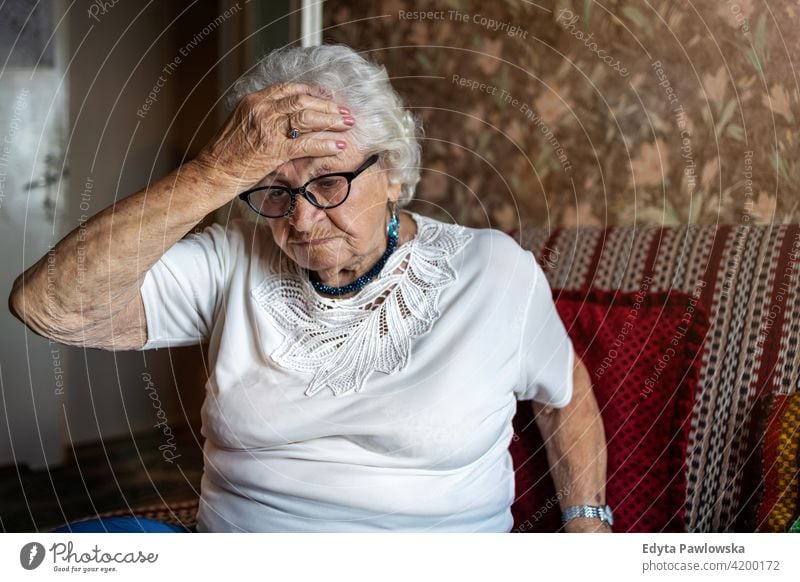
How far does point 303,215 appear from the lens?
2.98 ft

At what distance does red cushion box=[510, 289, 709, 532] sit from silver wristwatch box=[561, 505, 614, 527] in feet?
0.07

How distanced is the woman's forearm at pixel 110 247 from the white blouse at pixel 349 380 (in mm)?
98

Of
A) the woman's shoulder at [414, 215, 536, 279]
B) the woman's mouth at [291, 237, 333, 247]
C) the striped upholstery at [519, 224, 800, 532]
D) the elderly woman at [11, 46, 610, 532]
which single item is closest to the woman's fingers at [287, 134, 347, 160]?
the elderly woman at [11, 46, 610, 532]

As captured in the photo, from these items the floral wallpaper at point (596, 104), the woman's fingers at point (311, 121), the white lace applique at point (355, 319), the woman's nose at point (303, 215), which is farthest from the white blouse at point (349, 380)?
the floral wallpaper at point (596, 104)

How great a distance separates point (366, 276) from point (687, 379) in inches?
17.9

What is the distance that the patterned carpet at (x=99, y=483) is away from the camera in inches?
42.2

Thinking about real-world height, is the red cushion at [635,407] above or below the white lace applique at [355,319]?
below

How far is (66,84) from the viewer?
3.28ft

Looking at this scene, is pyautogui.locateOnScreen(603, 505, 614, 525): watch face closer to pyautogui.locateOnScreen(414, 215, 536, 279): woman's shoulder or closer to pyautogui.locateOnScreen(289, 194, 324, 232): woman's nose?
pyautogui.locateOnScreen(414, 215, 536, 279): woman's shoulder

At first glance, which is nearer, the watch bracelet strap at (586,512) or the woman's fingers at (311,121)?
the woman's fingers at (311,121)

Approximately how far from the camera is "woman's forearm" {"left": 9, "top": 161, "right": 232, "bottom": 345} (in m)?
0.82

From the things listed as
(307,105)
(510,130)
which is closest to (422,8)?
(510,130)

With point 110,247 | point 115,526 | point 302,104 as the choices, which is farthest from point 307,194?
point 115,526

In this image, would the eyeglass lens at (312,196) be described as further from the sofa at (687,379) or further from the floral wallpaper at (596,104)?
the sofa at (687,379)
